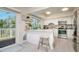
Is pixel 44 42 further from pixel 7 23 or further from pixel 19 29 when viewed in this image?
pixel 7 23

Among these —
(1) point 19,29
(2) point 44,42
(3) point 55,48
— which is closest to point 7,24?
(1) point 19,29

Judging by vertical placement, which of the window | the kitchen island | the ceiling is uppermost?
the ceiling

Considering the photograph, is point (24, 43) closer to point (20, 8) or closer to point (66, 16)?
point (20, 8)

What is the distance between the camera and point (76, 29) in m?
1.96

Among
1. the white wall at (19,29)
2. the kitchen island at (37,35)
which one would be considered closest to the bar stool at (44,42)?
the kitchen island at (37,35)

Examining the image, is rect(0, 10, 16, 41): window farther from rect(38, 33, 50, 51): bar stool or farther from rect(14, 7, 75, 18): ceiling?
rect(38, 33, 50, 51): bar stool

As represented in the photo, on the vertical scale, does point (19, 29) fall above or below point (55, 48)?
above

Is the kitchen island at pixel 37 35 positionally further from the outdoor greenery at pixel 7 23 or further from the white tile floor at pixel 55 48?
the outdoor greenery at pixel 7 23

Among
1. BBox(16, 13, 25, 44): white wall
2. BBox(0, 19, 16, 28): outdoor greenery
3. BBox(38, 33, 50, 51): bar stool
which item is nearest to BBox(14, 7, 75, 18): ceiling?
BBox(16, 13, 25, 44): white wall

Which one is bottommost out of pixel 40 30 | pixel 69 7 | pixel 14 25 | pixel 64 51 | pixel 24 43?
pixel 64 51
